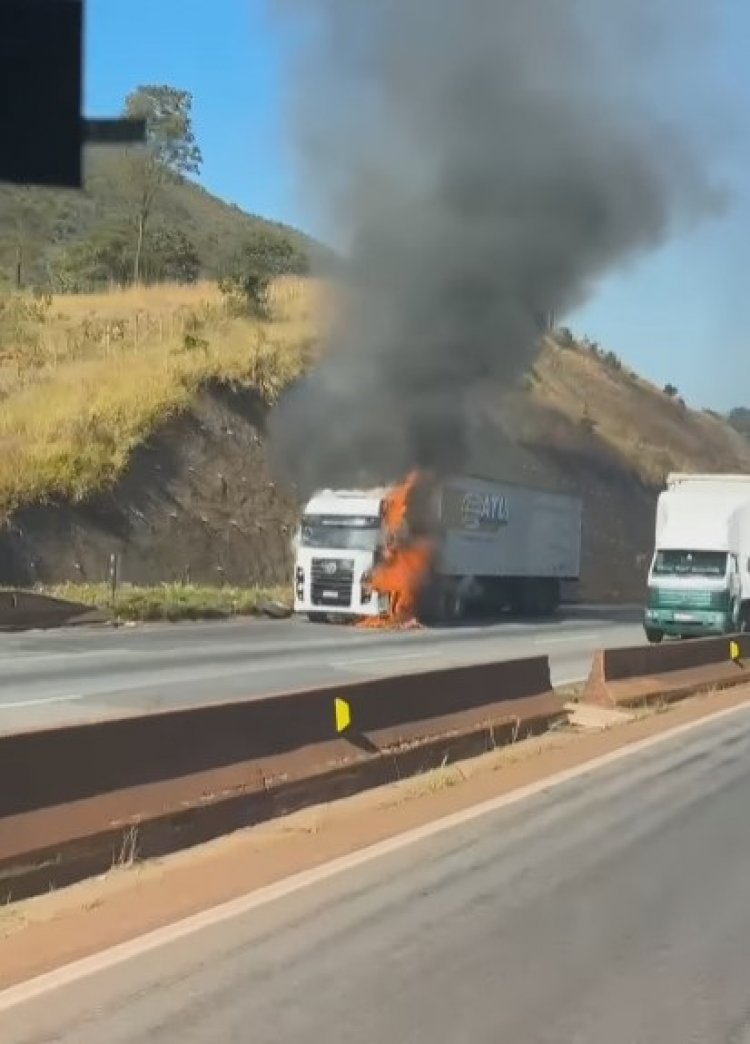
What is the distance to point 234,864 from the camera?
25.0 ft

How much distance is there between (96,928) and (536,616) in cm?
A: 3223

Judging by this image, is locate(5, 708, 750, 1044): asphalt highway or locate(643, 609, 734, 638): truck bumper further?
locate(643, 609, 734, 638): truck bumper

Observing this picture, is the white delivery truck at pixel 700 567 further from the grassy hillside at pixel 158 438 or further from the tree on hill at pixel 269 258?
the tree on hill at pixel 269 258

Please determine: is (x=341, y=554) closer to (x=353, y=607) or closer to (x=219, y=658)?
(x=353, y=607)

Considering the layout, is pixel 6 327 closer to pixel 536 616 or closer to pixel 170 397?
pixel 170 397

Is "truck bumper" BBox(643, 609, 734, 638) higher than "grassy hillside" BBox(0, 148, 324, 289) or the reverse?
the reverse

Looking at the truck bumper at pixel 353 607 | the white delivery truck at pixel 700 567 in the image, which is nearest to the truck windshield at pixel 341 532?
the truck bumper at pixel 353 607

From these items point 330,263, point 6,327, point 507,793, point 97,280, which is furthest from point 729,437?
point 507,793

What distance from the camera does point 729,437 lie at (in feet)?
A: 316

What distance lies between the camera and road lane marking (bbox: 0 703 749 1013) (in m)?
5.47

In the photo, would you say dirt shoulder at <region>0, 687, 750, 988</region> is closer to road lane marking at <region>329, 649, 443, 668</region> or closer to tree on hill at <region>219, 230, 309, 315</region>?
road lane marking at <region>329, 649, 443, 668</region>

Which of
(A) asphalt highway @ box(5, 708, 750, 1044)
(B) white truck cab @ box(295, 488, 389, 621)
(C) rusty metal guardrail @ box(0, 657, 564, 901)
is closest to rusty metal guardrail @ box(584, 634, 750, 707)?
(C) rusty metal guardrail @ box(0, 657, 564, 901)

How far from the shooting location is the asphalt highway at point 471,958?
5.12m

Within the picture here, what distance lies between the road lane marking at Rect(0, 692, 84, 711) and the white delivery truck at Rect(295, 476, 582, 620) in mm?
16027
